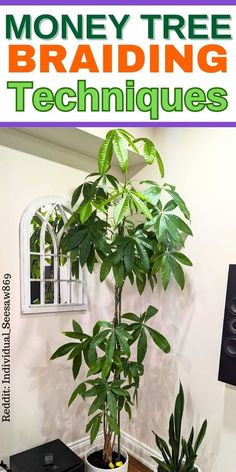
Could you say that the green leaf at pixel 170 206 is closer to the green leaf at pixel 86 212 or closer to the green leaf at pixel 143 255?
the green leaf at pixel 143 255

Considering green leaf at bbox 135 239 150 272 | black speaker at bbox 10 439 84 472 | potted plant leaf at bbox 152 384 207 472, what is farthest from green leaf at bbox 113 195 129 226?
black speaker at bbox 10 439 84 472

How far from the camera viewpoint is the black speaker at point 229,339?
4.39 feet

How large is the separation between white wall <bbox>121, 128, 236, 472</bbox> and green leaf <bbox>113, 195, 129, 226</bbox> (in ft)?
2.14

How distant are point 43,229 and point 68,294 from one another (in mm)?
463

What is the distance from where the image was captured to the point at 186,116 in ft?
4.57

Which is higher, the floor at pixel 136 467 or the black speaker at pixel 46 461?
the black speaker at pixel 46 461

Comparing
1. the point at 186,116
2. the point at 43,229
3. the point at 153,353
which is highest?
the point at 186,116

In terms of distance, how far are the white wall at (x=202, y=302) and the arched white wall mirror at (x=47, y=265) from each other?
0.59 metres

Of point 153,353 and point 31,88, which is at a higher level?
point 31,88

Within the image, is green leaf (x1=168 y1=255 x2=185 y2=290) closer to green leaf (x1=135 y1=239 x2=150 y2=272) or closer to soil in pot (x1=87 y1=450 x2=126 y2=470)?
green leaf (x1=135 y1=239 x2=150 y2=272)

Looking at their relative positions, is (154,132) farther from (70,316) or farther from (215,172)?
(70,316)

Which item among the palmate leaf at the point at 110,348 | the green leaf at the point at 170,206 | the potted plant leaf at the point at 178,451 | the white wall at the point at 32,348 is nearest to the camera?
the palmate leaf at the point at 110,348

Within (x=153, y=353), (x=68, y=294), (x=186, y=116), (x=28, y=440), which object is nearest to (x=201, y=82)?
(x=186, y=116)

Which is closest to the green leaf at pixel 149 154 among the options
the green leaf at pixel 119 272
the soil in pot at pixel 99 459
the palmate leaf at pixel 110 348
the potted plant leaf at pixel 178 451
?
the green leaf at pixel 119 272
